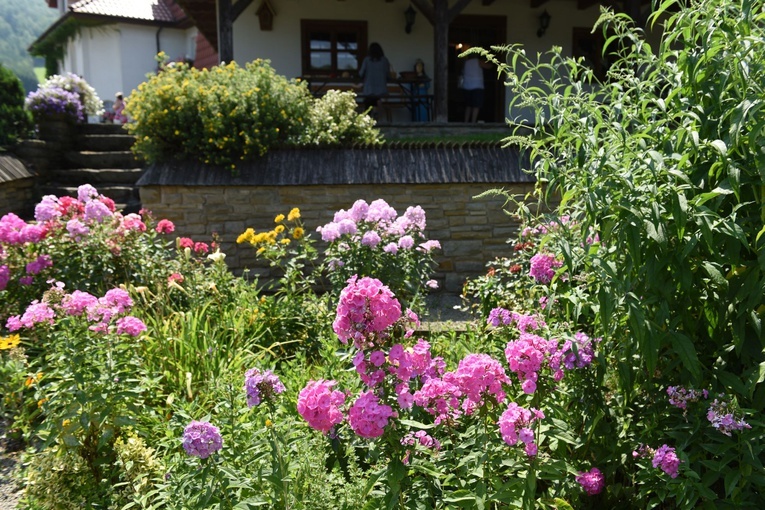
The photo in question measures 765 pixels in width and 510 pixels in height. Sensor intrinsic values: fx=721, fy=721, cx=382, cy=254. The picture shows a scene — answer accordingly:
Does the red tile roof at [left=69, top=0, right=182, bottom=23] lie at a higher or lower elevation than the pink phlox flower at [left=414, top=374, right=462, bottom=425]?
higher

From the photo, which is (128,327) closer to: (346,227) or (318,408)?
(318,408)

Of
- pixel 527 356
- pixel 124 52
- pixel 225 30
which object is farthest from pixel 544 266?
pixel 124 52

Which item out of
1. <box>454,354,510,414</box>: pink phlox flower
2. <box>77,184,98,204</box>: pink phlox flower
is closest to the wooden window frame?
<box>77,184,98,204</box>: pink phlox flower

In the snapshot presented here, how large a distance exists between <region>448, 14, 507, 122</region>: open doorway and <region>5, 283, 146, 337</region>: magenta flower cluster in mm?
10289

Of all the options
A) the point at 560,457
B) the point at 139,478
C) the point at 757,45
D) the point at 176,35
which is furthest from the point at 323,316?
the point at 176,35

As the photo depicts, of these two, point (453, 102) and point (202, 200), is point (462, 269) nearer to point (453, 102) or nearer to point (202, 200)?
point (202, 200)

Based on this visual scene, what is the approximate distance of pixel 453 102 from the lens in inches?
582

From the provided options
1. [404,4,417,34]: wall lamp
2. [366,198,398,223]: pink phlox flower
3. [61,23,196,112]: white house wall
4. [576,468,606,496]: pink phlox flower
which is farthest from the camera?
[61,23,196,112]: white house wall

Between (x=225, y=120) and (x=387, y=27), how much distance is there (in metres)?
6.51

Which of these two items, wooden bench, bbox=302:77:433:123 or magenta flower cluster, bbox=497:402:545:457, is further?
wooden bench, bbox=302:77:433:123

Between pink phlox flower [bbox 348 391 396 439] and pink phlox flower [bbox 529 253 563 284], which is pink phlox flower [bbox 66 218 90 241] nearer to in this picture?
pink phlox flower [bbox 529 253 563 284]

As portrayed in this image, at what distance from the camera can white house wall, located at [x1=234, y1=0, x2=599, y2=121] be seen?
12.9m

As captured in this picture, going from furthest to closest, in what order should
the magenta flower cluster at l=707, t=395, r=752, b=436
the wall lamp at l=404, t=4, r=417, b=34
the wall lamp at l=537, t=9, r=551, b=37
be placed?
the wall lamp at l=537, t=9, r=551, b=37 < the wall lamp at l=404, t=4, r=417, b=34 < the magenta flower cluster at l=707, t=395, r=752, b=436

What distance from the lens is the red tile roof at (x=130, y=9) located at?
62.4ft
